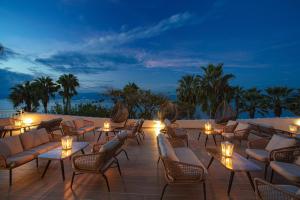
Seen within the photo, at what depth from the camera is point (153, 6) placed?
445 inches

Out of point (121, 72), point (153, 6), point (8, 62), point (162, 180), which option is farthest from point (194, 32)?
point (8, 62)

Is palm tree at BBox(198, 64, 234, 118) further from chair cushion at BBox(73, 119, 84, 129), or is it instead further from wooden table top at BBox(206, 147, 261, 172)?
wooden table top at BBox(206, 147, 261, 172)

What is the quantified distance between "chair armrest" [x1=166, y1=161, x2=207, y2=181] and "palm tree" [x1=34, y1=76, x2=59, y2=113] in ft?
55.8

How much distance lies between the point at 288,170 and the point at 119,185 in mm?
2514

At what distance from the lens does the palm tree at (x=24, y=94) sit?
1755 cm

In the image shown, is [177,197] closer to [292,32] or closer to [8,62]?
[8,62]

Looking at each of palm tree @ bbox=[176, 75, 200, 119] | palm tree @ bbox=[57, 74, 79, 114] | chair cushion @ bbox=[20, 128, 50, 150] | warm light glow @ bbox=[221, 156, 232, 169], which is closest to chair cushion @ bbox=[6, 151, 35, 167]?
chair cushion @ bbox=[20, 128, 50, 150]

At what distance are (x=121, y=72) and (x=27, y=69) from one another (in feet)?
27.3

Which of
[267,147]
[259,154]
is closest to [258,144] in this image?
[267,147]

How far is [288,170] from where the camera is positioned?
275 centimetres

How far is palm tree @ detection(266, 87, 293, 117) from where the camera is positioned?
1594 centimetres

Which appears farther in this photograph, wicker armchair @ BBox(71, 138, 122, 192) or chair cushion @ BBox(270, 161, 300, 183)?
wicker armchair @ BBox(71, 138, 122, 192)

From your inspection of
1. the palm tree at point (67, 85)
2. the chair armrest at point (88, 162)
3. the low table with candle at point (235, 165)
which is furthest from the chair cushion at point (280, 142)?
the palm tree at point (67, 85)

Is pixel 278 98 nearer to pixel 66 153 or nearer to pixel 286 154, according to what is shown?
pixel 286 154
